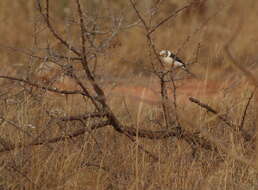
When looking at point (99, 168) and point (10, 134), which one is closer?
point (99, 168)

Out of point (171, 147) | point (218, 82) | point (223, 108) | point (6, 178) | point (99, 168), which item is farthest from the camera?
point (218, 82)

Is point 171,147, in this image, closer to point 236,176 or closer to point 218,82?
point 236,176

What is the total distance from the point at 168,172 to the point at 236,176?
0.33m

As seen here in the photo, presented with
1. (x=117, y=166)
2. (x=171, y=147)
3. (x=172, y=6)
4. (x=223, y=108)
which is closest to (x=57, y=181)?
(x=117, y=166)

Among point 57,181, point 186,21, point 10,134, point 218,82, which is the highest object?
point 186,21

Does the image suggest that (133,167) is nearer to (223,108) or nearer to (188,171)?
(188,171)

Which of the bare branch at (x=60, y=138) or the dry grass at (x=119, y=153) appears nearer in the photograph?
the dry grass at (x=119, y=153)

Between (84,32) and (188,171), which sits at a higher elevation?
(84,32)

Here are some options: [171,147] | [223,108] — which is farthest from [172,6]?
[171,147]

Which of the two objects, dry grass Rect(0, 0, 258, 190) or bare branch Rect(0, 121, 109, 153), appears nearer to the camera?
dry grass Rect(0, 0, 258, 190)

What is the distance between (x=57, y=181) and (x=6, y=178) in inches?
9.1

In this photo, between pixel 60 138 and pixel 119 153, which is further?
pixel 119 153

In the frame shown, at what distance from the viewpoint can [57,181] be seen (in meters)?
2.79

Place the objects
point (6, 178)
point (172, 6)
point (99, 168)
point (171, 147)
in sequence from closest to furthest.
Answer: point (6, 178) → point (99, 168) → point (171, 147) → point (172, 6)
